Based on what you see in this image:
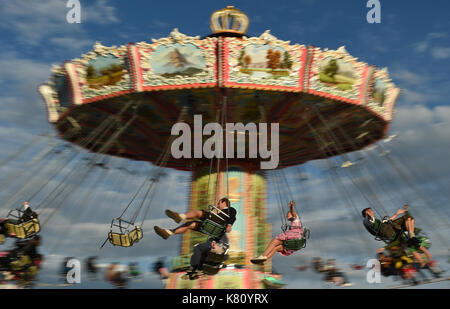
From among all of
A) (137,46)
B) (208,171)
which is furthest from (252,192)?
(137,46)

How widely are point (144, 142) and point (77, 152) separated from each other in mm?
1810

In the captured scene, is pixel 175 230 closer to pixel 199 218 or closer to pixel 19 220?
pixel 199 218

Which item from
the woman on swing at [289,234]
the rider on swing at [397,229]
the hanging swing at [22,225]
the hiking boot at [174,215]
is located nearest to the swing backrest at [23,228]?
the hanging swing at [22,225]

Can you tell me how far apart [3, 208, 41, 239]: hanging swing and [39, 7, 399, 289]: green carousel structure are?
6.36ft

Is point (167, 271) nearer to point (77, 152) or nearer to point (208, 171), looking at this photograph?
point (208, 171)

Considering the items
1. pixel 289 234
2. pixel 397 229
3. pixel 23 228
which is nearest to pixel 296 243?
pixel 289 234

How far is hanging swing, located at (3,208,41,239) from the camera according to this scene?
11.9m

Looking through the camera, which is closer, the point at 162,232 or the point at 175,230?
the point at 162,232

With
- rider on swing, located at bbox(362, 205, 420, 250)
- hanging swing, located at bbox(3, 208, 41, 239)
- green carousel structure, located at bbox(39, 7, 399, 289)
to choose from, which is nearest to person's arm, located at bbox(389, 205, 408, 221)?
rider on swing, located at bbox(362, 205, 420, 250)

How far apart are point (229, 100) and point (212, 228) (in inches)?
124

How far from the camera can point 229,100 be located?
1323cm

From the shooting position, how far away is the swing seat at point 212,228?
11328 millimetres

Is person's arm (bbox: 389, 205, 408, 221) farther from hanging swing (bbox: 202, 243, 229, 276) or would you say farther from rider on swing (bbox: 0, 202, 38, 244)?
rider on swing (bbox: 0, 202, 38, 244)

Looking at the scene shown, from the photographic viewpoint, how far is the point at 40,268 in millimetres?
12648
